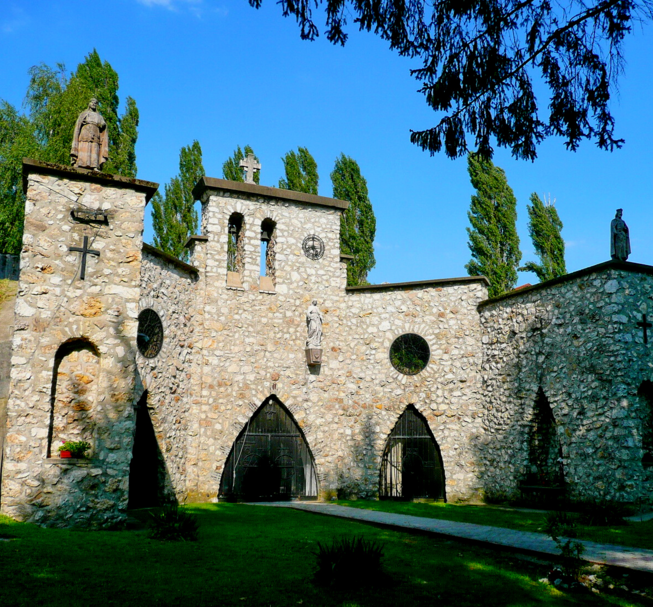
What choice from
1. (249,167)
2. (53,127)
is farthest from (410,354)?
(53,127)

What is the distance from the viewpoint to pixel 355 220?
961 inches

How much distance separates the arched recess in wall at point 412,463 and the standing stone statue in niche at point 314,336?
2.82 meters

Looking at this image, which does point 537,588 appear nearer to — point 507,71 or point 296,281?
point 507,71

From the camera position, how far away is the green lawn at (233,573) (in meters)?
5.97

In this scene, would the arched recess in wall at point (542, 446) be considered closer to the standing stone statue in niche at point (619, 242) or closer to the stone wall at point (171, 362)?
the standing stone statue in niche at point (619, 242)

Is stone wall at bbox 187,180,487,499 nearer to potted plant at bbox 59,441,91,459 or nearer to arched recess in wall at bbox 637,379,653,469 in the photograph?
arched recess in wall at bbox 637,379,653,469

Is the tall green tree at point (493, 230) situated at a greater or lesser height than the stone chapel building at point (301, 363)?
greater

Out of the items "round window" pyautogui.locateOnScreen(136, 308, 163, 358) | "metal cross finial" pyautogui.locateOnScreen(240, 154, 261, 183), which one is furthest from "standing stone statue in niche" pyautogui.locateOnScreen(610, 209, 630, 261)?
"round window" pyautogui.locateOnScreen(136, 308, 163, 358)

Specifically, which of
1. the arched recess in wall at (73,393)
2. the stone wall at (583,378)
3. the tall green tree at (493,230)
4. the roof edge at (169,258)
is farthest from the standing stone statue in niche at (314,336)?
the tall green tree at (493,230)

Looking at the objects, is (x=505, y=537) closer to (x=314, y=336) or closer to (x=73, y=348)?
(x=73, y=348)

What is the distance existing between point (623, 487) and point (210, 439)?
897 centimetres

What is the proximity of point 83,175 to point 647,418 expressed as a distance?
38.5 ft

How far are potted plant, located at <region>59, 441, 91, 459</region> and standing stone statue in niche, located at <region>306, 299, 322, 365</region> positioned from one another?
25.9ft

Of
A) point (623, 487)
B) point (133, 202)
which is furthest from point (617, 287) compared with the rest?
point (133, 202)
